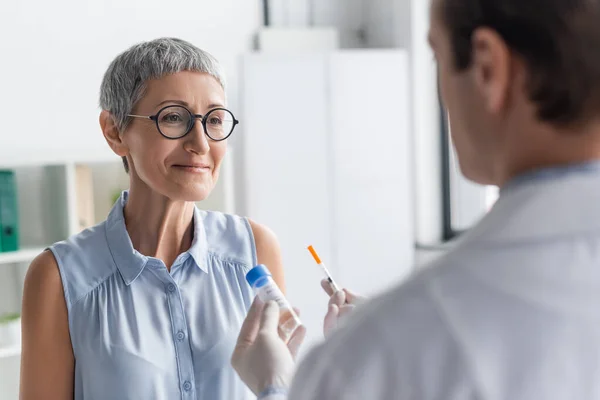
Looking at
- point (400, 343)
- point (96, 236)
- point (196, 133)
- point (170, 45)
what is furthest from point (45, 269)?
point (400, 343)

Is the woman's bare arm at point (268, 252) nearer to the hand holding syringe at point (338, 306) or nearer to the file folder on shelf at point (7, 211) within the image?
the hand holding syringe at point (338, 306)

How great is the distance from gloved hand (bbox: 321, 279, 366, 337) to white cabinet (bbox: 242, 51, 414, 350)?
258cm

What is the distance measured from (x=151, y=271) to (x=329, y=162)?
8.62 ft

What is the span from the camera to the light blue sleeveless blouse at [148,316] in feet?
4.40

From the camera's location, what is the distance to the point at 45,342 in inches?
52.5

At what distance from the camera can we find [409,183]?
14.3ft

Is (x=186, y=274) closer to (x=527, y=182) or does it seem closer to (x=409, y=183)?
(x=527, y=182)

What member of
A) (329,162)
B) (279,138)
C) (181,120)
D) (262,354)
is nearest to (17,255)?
(279,138)

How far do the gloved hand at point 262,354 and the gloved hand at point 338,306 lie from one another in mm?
172

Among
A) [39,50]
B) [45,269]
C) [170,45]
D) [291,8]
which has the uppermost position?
[291,8]

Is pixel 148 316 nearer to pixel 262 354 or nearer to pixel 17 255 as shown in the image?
pixel 262 354

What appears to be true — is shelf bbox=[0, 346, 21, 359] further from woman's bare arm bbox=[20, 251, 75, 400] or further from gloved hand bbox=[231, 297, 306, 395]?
gloved hand bbox=[231, 297, 306, 395]

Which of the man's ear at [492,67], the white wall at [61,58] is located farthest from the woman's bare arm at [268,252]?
the white wall at [61,58]

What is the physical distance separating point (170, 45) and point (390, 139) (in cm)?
284
